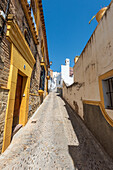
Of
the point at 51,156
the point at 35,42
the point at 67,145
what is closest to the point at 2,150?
the point at 51,156

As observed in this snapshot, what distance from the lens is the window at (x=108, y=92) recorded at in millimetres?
2539

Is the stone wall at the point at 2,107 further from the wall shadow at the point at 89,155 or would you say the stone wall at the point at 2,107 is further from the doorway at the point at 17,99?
the wall shadow at the point at 89,155

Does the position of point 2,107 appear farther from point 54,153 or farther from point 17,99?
point 54,153

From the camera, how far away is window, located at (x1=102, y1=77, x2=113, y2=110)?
254 centimetres

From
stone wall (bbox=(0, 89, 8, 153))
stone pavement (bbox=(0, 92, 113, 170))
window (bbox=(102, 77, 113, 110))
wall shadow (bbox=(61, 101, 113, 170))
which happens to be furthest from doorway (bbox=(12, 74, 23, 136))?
window (bbox=(102, 77, 113, 110))

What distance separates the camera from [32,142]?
2.84 m

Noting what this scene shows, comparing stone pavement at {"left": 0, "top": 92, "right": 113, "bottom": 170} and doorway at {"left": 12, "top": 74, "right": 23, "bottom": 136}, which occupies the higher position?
doorway at {"left": 12, "top": 74, "right": 23, "bottom": 136}

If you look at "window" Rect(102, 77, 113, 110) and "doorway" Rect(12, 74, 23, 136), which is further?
"doorway" Rect(12, 74, 23, 136)

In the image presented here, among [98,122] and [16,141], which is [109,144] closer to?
[98,122]

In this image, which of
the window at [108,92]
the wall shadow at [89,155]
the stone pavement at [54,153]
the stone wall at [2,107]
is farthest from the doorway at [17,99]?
the window at [108,92]

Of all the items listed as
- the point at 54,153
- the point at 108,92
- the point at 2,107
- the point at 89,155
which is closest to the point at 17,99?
the point at 2,107

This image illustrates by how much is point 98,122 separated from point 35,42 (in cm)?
638

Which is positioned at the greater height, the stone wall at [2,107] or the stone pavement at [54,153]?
the stone wall at [2,107]

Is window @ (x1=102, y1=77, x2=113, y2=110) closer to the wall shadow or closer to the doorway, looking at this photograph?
the wall shadow
